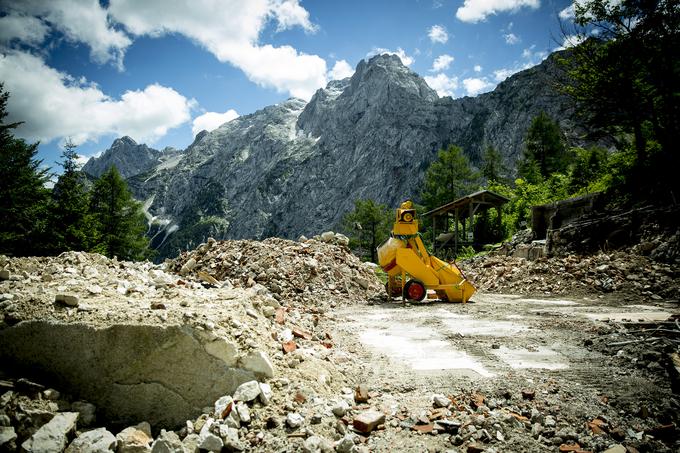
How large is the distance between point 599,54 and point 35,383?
18.9 m

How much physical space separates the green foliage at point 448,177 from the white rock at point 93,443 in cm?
3335

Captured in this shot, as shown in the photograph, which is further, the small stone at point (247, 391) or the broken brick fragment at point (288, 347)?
the broken brick fragment at point (288, 347)

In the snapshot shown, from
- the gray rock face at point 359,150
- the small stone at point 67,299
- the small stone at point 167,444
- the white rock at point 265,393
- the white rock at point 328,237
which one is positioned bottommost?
the small stone at point 167,444

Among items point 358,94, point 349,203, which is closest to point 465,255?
point 349,203

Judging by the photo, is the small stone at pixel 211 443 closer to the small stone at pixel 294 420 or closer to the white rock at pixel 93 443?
the small stone at pixel 294 420

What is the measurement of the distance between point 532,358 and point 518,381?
842 mm

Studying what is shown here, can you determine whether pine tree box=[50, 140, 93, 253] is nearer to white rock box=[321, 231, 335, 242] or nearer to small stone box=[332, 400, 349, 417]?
white rock box=[321, 231, 335, 242]

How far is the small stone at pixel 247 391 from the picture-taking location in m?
2.58

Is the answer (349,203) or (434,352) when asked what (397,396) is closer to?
(434,352)

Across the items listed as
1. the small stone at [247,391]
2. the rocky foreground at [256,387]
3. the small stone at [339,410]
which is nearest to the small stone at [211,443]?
the rocky foreground at [256,387]

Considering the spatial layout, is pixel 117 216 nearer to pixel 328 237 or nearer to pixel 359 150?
pixel 328 237

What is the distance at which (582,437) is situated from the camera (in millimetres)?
2217

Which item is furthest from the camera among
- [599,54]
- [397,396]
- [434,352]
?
[599,54]

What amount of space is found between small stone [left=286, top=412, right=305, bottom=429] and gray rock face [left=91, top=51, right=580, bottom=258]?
86.1 meters
